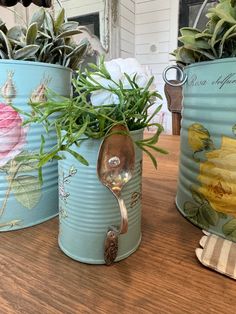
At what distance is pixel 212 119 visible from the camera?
1.20ft

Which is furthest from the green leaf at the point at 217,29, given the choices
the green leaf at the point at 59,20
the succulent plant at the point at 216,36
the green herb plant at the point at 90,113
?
the green leaf at the point at 59,20

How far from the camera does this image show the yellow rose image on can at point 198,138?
0.38 m

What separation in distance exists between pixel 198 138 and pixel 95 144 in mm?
181

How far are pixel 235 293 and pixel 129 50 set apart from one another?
2438mm

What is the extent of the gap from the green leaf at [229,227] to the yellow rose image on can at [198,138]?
0.10m

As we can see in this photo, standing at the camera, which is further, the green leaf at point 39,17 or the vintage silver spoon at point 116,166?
the green leaf at point 39,17

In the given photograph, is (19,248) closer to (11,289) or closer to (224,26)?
(11,289)

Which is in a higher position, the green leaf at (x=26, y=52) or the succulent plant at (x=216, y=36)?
the succulent plant at (x=216, y=36)

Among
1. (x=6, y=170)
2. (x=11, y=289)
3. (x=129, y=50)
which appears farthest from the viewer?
(x=129, y=50)

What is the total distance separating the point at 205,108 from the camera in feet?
1.23

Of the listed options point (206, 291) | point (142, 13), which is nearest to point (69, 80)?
point (206, 291)

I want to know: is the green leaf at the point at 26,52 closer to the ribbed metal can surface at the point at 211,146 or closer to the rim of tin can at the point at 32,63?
the rim of tin can at the point at 32,63

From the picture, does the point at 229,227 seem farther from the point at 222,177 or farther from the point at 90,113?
the point at 90,113

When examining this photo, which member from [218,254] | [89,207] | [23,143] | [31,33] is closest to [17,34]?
[31,33]
